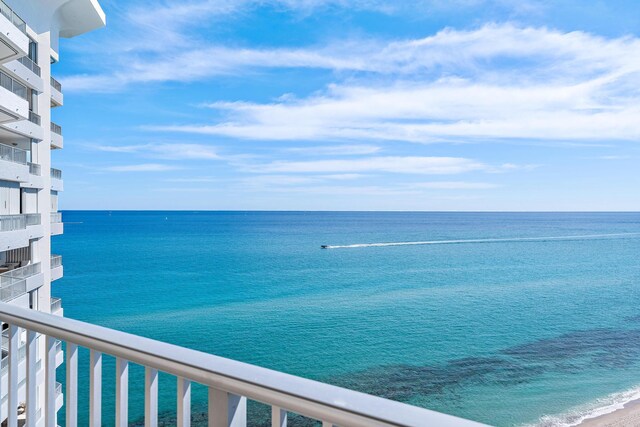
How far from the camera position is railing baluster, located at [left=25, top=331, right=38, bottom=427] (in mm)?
1711

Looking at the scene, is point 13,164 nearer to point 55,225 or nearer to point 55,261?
point 55,225

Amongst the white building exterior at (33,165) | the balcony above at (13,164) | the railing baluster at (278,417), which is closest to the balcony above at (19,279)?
the white building exterior at (33,165)

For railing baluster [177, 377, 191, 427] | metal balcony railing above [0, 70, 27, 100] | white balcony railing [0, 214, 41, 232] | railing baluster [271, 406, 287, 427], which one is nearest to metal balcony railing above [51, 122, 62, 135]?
metal balcony railing above [0, 70, 27, 100]

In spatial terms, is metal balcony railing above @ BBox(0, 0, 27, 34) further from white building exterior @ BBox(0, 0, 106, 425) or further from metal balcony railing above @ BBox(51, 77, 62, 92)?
metal balcony railing above @ BBox(51, 77, 62, 92)

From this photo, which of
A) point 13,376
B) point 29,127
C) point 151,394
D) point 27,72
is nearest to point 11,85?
point 27,72

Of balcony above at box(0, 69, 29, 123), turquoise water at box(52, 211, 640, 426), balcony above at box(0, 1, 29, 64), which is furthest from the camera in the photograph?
turquoise water at box(52, 211, 640, 426)

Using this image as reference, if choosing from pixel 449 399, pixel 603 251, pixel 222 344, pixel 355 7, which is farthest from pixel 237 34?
pixel 603 251

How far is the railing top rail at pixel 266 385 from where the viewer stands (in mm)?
830

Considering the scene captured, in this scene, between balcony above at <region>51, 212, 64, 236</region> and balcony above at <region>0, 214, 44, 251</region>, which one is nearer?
balcony above at <region>0, 214, 44, 251</region>

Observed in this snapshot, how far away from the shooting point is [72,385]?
5.32ft

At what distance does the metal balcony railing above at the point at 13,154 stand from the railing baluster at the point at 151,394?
1419 cm

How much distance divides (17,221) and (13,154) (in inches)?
76.7

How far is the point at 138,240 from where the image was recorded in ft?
254

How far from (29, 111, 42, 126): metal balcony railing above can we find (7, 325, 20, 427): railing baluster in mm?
16031
